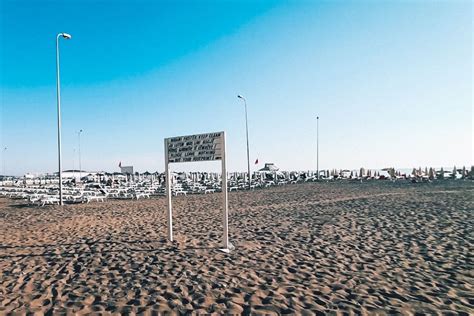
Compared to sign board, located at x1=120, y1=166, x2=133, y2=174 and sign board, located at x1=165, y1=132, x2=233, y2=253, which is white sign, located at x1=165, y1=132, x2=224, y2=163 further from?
sign board, located at x1=120, y1=166, x2=133, y2=174

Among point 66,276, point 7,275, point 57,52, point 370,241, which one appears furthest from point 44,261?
point 57,52

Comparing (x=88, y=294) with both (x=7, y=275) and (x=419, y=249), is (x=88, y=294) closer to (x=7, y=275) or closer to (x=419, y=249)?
(x=7, y=275)

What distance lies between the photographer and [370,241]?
6.86m

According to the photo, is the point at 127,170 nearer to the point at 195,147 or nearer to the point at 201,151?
the point at 195,147

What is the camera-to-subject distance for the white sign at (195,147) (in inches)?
266

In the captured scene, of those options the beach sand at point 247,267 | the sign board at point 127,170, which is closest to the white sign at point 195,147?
the beach sand at point 247,267

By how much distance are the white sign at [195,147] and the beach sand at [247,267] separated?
2025 mm

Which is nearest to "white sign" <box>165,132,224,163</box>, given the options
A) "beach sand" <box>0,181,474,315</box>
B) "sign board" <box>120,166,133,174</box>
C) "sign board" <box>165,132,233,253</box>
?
"sign board" <box>165,132,233,253</box>

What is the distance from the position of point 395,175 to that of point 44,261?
39.6 meters

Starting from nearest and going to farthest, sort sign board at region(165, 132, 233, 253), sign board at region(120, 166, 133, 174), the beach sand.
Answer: the beach sand → sign board at region(165, 132, 233, 253) → sign board at region(120, 166, 133, 174)

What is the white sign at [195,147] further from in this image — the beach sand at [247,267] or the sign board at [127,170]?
the sign board at [127,170]

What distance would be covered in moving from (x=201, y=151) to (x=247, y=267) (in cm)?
290

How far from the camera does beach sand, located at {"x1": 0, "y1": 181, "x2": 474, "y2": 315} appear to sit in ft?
12.8

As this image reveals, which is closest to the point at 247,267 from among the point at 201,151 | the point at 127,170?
the point at 201,151
